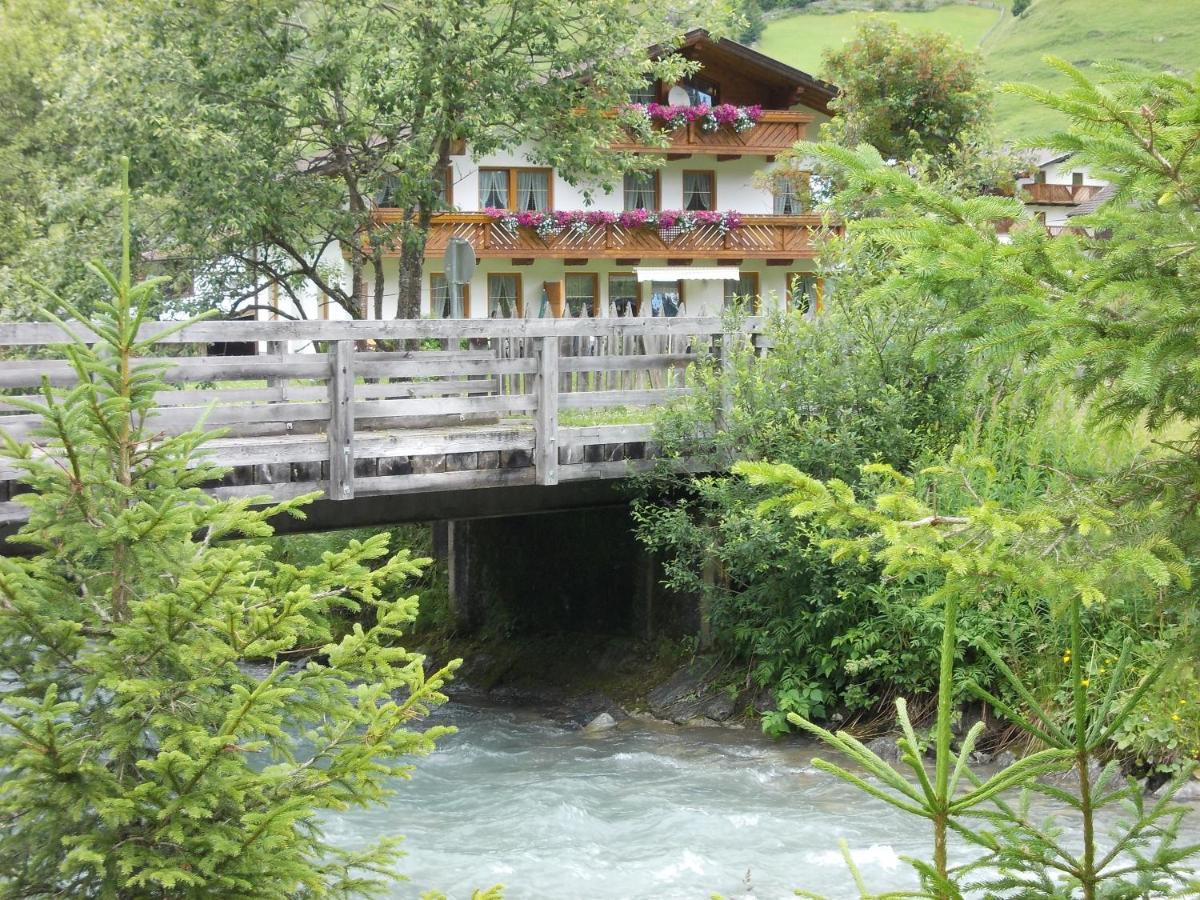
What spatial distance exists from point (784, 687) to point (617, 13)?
12527mm

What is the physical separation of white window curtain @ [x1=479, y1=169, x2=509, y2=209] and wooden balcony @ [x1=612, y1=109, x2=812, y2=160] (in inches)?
157

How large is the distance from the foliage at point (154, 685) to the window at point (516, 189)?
33.5 m

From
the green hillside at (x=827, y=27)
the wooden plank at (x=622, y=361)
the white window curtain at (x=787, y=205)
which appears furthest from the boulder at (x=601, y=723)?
the green hillside at (x=827, y=27)

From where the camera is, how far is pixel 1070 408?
1217cm

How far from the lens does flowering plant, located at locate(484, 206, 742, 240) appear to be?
3591cm

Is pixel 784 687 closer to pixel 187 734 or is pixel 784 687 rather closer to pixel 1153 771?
pixel 1153 771

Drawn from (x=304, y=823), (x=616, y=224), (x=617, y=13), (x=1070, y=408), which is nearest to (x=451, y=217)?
(x=616, y=224)

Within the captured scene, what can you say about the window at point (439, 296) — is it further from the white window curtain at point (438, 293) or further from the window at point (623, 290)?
the window at point (623, 290)

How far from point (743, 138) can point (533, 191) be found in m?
6.01

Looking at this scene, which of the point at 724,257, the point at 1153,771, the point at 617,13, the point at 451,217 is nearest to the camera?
the point at 1153,771

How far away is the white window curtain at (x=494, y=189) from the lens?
124 feet

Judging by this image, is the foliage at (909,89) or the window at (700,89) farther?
the window at (700,89)

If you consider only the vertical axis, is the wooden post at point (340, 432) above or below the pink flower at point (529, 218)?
below

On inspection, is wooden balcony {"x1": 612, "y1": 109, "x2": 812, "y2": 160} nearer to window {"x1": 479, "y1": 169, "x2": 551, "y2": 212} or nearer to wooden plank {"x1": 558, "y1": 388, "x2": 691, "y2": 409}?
window {"x1": 479, "y1": 169, "x2": 551, "y2": 212}
